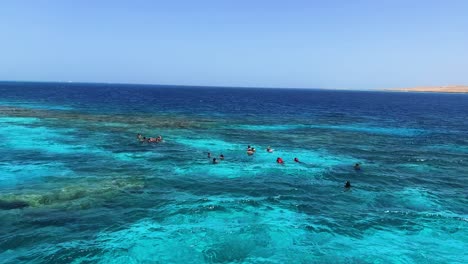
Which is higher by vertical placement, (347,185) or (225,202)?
(347,185)

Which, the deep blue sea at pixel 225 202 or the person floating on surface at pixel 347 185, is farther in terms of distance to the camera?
the person floating on surface at pixel 347 185

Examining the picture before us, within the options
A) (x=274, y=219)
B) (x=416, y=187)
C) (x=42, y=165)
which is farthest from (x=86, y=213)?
(x=416, y=187)

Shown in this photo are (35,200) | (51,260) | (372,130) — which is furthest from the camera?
(372,130)

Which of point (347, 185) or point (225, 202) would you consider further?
point (347, 185)

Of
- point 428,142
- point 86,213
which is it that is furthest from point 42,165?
point 428,142

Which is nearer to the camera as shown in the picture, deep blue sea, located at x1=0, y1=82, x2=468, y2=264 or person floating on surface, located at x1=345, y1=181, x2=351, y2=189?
deep blue sea, located at x1=0, y1=82, x2=468, y2=264

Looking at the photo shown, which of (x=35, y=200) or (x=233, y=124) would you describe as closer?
(x=35, y=200)

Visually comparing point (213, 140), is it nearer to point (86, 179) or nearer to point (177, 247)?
point (86, 179)

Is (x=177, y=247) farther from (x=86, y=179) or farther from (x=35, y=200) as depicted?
(x=86, y=179)

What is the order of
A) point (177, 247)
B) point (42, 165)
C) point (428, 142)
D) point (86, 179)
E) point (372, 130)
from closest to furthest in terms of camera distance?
1. point (177, 247)
2. point (86, 179)
3. point (42, 165)
4. point (428, 142)
5. point (372, 130)
